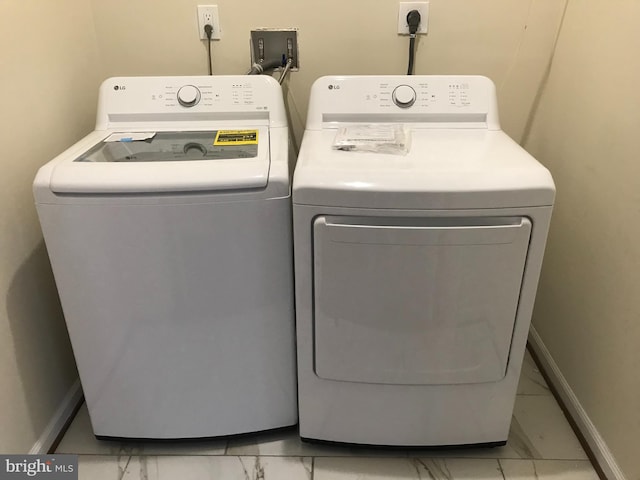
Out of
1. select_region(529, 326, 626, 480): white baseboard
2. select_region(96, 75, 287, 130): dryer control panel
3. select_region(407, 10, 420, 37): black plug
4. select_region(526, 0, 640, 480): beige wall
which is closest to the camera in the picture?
select_region(526, 0, 640, 480): beige wall

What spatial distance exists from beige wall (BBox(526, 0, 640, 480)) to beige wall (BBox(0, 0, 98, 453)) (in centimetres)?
146

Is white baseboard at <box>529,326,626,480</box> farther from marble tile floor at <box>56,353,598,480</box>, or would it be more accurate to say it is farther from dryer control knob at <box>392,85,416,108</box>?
dryer control knob at <box>392,85,416,108</box>

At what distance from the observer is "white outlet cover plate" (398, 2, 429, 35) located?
5.25 feet

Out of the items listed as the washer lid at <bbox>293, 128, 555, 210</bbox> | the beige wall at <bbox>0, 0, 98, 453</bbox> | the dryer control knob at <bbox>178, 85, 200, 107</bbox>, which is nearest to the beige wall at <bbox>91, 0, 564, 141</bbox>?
the beige wall at <bbox>0, 0, 98, 453</bbox>

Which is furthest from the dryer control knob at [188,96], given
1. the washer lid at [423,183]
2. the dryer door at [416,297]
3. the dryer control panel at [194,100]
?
the dryer door at [416,297]

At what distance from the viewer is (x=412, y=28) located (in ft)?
5.29

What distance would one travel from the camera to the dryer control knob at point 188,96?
1.47 metres

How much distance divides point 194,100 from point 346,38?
53cm

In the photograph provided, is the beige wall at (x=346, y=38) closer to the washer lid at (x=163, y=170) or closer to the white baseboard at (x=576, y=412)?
the washer lid at (x=163, y=170)

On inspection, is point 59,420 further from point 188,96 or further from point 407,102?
point 407,102

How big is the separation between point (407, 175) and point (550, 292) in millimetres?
907

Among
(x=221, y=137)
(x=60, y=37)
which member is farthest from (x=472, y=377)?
(x=60, y=37)

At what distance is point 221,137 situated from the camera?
4.53 feet

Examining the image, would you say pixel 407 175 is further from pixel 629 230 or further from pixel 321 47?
pixel 321 47
